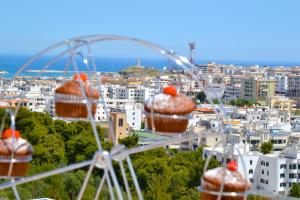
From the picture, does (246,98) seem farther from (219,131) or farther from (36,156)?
(219,131)

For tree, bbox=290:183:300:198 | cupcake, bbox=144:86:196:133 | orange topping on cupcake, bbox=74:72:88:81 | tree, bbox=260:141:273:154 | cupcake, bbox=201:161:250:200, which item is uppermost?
orange topping on cupcake, bbox=74:72:88:81

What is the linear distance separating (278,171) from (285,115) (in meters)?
14.8

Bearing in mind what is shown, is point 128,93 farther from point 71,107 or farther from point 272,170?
point 71,107

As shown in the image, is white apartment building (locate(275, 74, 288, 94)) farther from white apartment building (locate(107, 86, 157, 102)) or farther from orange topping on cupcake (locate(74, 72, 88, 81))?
orange topping on cupcake (locate(74, 72, 88, 81))

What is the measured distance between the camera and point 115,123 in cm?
2175

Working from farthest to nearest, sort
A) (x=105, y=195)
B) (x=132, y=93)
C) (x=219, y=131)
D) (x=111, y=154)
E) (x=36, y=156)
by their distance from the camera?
(x=132, y=93)
(x=36, y=156)
(x=105, y=195)
(x=111, y=154)
(x=219, y=131)

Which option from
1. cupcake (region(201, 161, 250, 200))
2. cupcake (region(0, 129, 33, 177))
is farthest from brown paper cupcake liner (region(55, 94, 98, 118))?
cupcake (region(201, 161, 250, 200))

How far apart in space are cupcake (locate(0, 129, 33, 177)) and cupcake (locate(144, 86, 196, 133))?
0.44 metres

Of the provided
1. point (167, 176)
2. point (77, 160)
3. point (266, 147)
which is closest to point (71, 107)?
point (167, 176)

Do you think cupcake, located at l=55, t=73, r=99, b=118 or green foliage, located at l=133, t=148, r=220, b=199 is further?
green foliage, located at l=133, t=148, r=220, b=199

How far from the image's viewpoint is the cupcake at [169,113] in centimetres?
218

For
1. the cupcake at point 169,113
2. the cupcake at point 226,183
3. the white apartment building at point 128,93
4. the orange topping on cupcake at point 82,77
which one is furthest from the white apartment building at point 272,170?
the white apartment building at point 128,93

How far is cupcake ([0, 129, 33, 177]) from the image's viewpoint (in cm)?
233

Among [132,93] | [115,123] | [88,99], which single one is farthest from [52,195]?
[132,93]
